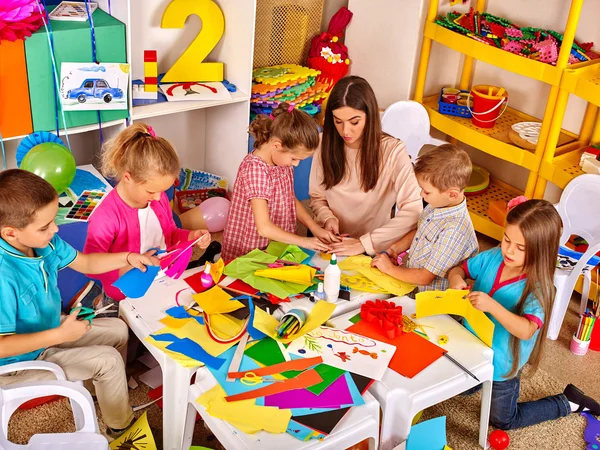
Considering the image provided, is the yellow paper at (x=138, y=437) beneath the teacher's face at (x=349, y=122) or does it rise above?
beneath

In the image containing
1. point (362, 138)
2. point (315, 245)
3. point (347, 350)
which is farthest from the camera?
point (362, 138)

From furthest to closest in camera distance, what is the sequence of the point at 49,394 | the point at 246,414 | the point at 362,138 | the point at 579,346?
the point at 579,346 < the point at 362,138 < the point at 49,394 < the point at 246,414

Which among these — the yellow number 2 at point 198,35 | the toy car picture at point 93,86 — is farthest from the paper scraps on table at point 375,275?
the yellow number 2 at point 198,35

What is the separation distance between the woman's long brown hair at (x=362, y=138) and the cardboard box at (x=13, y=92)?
114 cm

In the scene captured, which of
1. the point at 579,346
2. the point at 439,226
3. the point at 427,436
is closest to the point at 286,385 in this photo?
the point at 427,436

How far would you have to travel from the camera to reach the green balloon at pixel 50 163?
2.41 metres

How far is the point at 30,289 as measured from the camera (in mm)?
1853

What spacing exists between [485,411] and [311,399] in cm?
72

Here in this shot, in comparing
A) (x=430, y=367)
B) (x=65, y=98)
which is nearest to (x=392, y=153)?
(x=430, y=367)

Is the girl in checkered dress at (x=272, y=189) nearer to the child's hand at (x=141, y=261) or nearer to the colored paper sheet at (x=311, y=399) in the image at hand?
the child's hand at (x=141, y=261)

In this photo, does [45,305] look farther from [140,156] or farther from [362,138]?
[362,138]

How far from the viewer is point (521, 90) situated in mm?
3561

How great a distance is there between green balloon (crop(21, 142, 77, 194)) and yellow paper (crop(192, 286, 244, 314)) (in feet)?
2.72

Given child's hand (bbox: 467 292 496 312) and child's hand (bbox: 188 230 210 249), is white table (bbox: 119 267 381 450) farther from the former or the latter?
child's hand (bbox: 467 292 496 312)
